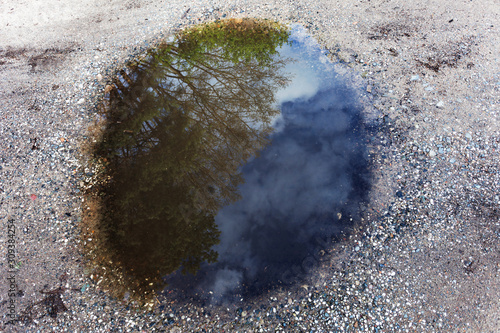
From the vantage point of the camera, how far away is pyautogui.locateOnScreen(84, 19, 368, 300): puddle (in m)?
5.85

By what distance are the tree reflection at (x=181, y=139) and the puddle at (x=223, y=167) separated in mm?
32

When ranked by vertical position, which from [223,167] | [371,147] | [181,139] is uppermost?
[371,147]

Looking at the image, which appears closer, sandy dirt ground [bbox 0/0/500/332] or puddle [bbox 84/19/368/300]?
sandy dirt ground [bbox 0/0/500/332]

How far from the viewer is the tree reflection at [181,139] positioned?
6117mm

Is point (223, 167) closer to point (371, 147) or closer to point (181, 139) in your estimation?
point (181, 139)

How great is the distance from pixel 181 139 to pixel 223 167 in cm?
159

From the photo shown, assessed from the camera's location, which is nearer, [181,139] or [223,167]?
[223,167]

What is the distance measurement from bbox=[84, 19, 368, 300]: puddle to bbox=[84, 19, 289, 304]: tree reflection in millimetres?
32

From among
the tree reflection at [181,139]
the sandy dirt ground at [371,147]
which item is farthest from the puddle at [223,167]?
the sandy dirt ground at [371,147]

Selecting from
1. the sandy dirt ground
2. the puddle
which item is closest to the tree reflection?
the puddle

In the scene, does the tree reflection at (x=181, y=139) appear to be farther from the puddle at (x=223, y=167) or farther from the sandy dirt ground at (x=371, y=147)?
the sandy dirt ground at (x=371, y=147)

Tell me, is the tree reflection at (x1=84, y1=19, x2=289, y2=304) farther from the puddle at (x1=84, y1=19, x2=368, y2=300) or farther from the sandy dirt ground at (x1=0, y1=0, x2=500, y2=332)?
the sandy dirt ground at (x1=0, y1=0, x2=500, y2=332)

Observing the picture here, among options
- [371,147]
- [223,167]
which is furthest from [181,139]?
[371,147]

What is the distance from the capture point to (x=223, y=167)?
7168 mm
